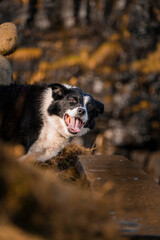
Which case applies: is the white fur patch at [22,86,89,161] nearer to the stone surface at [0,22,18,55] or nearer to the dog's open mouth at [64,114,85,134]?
the dog's open mouth at [64,114,85,134]

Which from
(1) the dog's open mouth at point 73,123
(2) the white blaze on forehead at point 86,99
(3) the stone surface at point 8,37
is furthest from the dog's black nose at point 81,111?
(3) the stone surface at point 8,37

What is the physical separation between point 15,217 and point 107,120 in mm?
19913

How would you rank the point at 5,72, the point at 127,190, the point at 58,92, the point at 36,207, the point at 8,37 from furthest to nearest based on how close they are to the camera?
the point at 8,37 → the point at 5,72 → the point at 58,92 → the point at 127,190 → the point at 36,207

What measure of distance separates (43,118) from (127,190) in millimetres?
1633

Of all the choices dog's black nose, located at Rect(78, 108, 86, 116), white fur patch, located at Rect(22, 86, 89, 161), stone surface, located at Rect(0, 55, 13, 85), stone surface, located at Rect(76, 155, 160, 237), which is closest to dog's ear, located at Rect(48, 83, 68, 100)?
white fur patch, located at Rect(22, 86, 89, 161)

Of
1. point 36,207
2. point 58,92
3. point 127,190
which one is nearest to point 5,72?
point 58,92

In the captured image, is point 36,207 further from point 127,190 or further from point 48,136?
point 48,136

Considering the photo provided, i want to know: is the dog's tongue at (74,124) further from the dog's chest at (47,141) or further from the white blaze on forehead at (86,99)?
the white blaze on forehead at (86,99)

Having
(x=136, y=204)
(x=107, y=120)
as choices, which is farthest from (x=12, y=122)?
(x=107, y=120)

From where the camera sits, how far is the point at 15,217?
1321mm

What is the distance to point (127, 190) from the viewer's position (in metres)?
3.72

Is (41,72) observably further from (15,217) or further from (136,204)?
(15,217)

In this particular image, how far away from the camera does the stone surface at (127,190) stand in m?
2.63

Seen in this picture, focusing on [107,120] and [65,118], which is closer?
[65,118]
